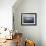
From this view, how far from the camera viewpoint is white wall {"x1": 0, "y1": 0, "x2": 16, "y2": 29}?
15.0 ft

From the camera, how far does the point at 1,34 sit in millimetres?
4094

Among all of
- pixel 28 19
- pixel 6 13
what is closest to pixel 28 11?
pixel 28 19

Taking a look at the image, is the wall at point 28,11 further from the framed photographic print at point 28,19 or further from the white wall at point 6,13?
the white wall at point 6,13

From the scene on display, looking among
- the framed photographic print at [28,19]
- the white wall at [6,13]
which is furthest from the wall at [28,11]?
the white wall at [6,13]

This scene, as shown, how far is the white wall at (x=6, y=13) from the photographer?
4562 millimetres

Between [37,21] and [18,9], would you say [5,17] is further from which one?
[37,21]

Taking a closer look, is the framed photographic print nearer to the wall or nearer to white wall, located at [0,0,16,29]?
the wall

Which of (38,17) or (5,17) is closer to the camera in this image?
(5,17)

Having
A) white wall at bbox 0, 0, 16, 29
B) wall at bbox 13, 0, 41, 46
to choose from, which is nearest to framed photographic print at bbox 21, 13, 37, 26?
wall at bbox 13, 0, 41, 46

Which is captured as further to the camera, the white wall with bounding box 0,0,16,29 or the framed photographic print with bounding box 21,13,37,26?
the framed photographic print with bounding box 21,13,37,26

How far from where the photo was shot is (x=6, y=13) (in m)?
4.61

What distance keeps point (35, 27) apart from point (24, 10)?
3.10 feet

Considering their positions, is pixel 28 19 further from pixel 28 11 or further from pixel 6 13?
pixel 6 13

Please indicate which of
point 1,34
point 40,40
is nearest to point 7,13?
point 1,34
